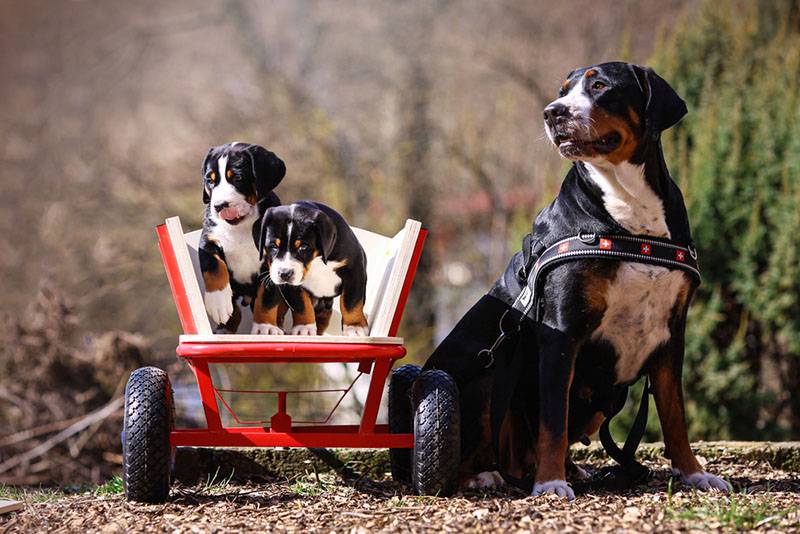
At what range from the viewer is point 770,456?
13.0 feet

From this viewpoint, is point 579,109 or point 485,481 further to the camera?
point 485,481

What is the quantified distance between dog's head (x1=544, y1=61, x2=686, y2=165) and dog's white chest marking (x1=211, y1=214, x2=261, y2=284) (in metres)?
1.14

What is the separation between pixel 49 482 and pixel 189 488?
2.05m

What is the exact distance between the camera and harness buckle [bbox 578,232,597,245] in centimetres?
294

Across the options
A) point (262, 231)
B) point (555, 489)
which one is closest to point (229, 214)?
point (262, 231)

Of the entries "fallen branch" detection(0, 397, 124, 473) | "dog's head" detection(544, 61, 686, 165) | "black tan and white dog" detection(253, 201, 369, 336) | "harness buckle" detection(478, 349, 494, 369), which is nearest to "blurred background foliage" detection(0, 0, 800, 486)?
"fallen branch" detection(0, 397, 124, 473)

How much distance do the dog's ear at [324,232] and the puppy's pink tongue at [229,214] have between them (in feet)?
1.01

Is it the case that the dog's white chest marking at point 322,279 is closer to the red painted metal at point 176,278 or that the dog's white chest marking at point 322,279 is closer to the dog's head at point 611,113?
the red painted metal at point 176,278

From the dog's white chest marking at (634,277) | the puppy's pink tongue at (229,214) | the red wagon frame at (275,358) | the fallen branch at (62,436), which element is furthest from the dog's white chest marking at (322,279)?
the fallen branch at (62,436)

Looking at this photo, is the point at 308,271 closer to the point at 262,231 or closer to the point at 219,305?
the point at 262,231

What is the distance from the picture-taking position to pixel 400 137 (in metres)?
10.0

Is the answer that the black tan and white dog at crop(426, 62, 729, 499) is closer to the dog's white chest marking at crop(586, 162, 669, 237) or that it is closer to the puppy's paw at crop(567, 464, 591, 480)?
the dog's white chest marking at crop(586, 162, 669, 237)

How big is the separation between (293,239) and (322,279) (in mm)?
189

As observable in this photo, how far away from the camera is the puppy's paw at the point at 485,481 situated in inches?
127
